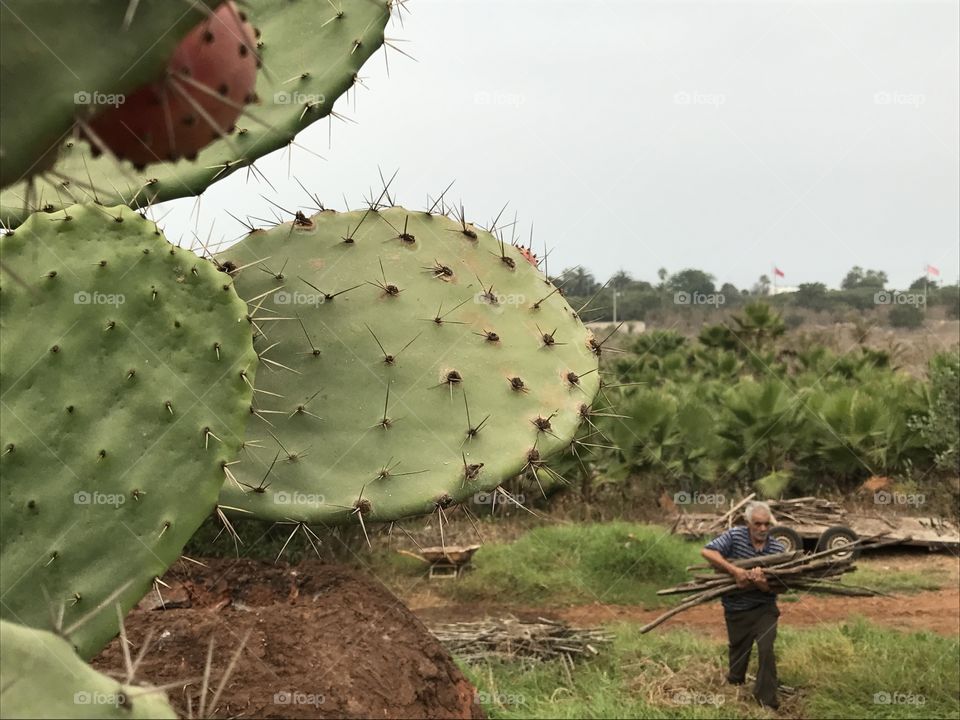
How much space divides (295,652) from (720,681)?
3.70 metres

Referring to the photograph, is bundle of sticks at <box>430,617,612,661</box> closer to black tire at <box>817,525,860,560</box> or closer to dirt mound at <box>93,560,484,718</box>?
dirt mound at <box>93,560,484,718</box>

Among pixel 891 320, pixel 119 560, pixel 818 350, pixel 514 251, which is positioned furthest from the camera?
pixel 891 320

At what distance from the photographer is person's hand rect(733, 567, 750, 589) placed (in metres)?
5.45

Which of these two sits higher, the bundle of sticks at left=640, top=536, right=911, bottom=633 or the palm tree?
the palm tree

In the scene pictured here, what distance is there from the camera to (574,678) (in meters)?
6.36

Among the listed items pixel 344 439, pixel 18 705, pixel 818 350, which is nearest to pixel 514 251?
pixel 344 439

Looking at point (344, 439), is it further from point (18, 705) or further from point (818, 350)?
point (818, 350)

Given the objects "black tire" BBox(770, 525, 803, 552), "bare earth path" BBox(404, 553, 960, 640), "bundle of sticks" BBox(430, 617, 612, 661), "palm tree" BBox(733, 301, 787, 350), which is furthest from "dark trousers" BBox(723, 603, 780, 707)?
"palm tree" BBox(733, 301, 787, 350)

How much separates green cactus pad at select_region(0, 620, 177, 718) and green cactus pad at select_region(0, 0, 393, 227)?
1143 millimetres

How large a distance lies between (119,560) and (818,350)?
58.3 ft

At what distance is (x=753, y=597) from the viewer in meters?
5.69

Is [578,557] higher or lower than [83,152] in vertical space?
lower

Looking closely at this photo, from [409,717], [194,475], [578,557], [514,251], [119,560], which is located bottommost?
[578,557]

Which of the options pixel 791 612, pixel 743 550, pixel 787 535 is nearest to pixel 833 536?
pixel 787 535
